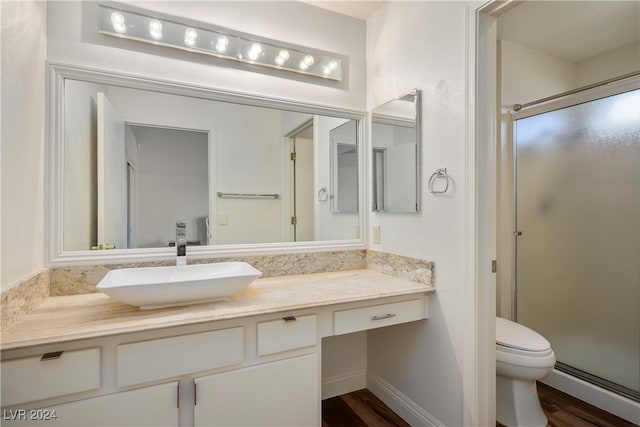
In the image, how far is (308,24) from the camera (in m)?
1.92

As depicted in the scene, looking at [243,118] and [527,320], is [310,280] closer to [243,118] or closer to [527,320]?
[243,118]

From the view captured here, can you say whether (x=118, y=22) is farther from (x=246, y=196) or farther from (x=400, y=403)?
(x=400, y=403)

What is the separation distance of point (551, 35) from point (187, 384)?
296 cm

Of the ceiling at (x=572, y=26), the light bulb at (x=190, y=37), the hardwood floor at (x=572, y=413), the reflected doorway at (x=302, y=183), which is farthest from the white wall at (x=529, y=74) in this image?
the light bulb at (x=190, y=37)

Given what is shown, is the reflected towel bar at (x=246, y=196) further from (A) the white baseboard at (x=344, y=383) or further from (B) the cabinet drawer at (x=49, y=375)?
(A) the white baseboard at (x=344, y=383)

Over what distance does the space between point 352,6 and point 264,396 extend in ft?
7.06

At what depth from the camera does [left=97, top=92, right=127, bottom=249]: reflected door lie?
1509mm

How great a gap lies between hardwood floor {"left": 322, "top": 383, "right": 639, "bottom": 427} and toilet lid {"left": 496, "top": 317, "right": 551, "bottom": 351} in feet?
1.53

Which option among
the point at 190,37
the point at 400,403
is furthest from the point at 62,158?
the point at 400,403

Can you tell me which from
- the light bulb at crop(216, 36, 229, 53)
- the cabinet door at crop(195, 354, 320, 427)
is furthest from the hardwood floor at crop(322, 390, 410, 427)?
the light bulb at crop(216, 36, 229, 53)

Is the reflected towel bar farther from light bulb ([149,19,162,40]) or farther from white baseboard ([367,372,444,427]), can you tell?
white baseboard ([367,372,444,427])

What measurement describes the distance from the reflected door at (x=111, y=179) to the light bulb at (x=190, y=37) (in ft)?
1.60

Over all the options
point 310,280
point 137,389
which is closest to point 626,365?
point 310,280

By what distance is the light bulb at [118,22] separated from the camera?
149 centimetres
